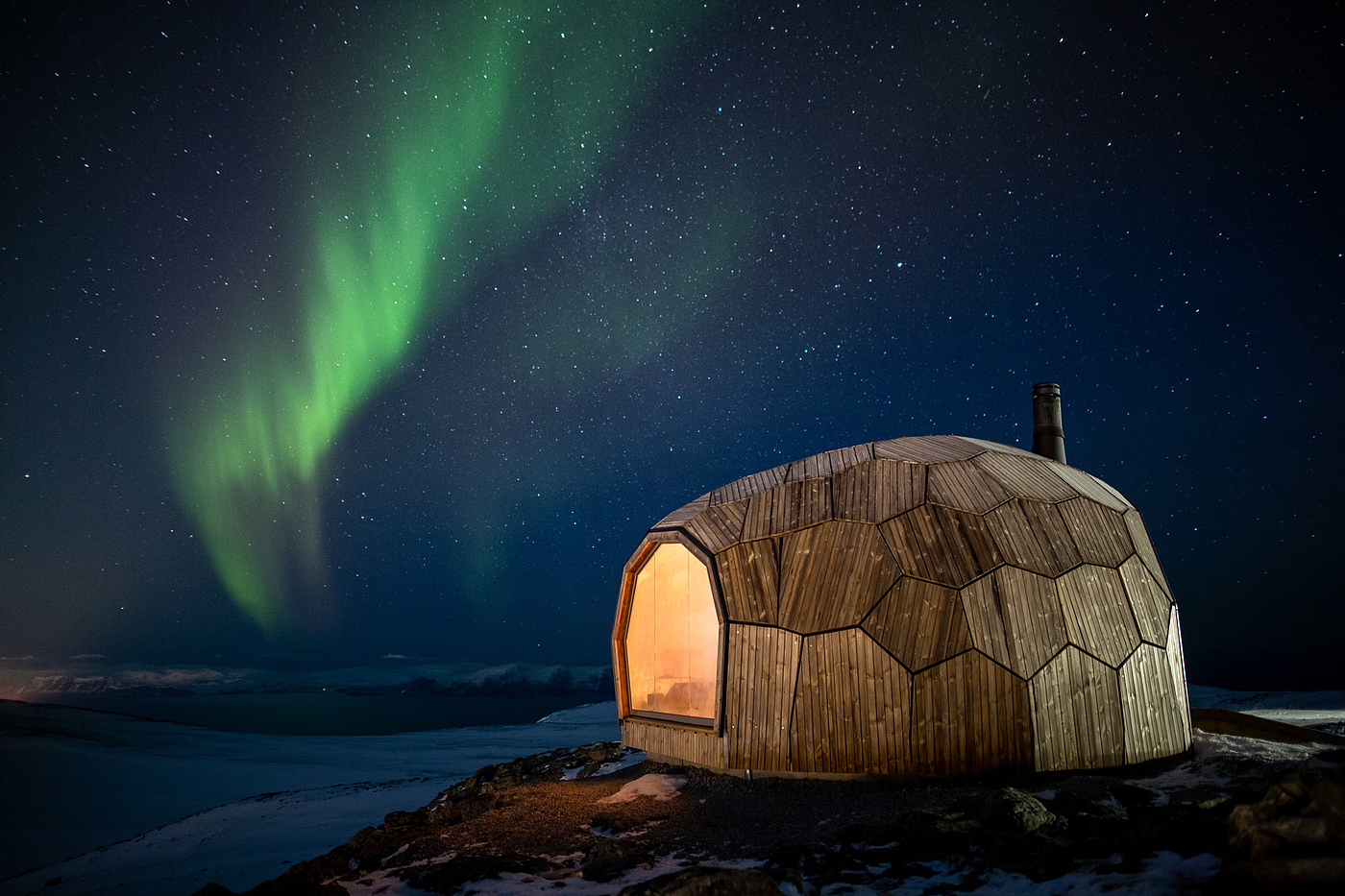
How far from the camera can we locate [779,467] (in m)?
10.8

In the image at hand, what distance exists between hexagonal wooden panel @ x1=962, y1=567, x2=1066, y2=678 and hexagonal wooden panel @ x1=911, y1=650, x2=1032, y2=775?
0.70ft

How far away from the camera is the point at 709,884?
4484 millimetres

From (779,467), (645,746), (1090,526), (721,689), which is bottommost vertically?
(645,746)

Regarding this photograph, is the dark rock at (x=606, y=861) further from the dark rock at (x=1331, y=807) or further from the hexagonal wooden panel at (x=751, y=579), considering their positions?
the dark rock at (x=1331, y=807)

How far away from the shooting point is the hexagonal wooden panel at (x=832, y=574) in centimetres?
827

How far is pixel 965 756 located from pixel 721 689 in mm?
3034

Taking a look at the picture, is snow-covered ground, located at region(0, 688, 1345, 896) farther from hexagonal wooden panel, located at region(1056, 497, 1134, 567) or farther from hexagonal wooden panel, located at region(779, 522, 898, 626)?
hexagonal wooden panel, located at region(779, 522, 898, 626)

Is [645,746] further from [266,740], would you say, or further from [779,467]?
[266,740]

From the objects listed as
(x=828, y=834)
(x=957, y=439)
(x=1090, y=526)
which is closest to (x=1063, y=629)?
(x=1090, y=526)

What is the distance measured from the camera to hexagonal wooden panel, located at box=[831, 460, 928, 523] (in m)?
8.77

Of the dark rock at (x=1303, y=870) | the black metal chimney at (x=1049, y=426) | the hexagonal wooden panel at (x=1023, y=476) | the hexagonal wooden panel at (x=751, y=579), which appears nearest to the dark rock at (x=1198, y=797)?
the dark rock at (x=1303, y=870)

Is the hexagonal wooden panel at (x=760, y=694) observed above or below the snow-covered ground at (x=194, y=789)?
above

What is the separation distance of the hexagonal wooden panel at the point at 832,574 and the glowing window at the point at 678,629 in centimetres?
320

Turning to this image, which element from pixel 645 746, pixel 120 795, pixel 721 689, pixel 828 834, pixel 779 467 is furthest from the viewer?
pixel 120 795
